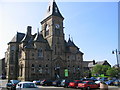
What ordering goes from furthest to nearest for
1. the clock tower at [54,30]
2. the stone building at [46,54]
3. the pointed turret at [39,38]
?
the clock tower at [54,30] < the pointed turret at [39,38] < the stone building at [46,54]

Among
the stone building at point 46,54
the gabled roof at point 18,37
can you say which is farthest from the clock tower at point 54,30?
the gabled roof at point 18,37

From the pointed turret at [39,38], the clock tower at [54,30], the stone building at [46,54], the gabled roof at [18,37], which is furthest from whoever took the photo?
the gabled roof at [18,37]

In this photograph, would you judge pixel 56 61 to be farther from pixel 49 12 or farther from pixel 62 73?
pixel 49 12

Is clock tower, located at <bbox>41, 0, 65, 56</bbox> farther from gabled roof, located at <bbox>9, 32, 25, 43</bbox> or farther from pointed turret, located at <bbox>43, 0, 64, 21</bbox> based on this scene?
gabled roof, located at <bbox>9, 32, 25, 43</bbox>

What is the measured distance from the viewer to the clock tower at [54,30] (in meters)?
53.8

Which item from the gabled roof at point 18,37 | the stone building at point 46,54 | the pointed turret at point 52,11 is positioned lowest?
the stone building at point 46,54

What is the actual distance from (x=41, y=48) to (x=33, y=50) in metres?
2.78

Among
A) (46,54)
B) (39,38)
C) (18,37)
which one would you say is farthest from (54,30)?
(18,37)

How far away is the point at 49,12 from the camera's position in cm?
5753

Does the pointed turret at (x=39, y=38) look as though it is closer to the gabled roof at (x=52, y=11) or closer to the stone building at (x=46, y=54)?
the stone building at (x=46, y=54)

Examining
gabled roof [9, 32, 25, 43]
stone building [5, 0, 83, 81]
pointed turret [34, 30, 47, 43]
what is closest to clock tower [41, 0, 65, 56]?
stone building [5, 0, 83, 81]

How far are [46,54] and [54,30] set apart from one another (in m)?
8.48

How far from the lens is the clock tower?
53.8 metres

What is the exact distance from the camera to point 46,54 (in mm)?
52375
